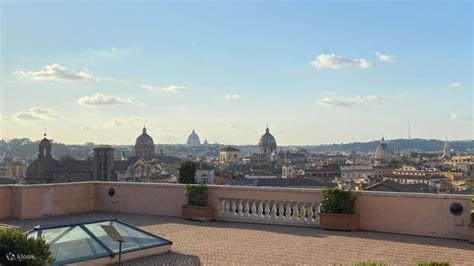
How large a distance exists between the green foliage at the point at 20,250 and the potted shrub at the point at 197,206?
6.63m

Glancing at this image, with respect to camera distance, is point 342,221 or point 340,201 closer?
point 342,221

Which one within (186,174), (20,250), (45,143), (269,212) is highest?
(45,143)

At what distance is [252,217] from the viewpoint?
1184 centimetres

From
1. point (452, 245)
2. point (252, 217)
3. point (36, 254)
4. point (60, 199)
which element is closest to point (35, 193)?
point (60, 199)

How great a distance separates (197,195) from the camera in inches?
480

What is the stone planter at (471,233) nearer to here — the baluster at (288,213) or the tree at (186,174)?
the baluster at (288,213)

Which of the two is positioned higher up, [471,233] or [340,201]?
[340,201]

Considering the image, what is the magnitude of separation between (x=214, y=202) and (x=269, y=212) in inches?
56.2

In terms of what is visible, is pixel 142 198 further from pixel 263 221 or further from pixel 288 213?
pixel 288 213

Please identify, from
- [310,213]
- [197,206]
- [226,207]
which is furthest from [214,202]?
[310,213]

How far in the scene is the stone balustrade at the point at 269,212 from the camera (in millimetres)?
11242

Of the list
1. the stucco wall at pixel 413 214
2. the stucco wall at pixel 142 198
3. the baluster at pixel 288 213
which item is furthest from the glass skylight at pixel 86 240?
the stucco wall at pixel 413 214

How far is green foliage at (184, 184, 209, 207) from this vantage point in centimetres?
Result: 1217

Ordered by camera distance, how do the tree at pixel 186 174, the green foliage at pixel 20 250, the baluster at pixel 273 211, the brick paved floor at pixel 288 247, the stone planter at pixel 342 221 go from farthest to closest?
the tree at pixel 186 174, the baluster at pixel 273 211, the stone planter at pixel 342 221, the brick paved floor at pixel 288 247, the green foliage at pixel 20 250
